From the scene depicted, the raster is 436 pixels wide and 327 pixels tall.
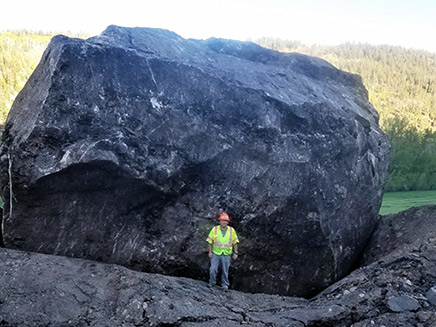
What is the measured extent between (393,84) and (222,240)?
12002 cm

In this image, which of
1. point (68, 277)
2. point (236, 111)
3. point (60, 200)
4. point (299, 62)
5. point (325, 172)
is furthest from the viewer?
point (299, 62)

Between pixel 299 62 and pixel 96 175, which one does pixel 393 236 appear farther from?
pixel 96 175

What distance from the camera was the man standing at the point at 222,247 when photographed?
277 inches

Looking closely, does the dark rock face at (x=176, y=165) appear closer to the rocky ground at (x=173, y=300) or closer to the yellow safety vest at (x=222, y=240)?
the yellow safety vest at (x=222, y=240)

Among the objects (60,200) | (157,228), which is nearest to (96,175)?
(60,200)

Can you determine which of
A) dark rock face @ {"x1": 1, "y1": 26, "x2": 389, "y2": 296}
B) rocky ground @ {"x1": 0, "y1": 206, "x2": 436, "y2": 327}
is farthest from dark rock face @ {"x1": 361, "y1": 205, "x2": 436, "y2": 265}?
rocky ground @ {"x1": 0, "y1": 206, "x2": 436, "y2": 327}

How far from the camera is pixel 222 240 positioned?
7039mm

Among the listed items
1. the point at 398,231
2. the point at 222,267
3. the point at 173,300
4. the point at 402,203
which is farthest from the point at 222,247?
the point at 402,203

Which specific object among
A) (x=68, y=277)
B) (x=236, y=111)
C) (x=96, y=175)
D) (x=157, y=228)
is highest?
(x=236, y=111)

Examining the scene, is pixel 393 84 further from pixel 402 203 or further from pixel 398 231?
pixel 398 231

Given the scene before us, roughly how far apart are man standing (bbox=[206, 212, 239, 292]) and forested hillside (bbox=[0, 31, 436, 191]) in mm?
22728

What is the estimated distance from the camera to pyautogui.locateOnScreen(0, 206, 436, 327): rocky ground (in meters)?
5.60

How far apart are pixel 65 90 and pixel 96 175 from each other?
158cm

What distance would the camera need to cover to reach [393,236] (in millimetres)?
9688
